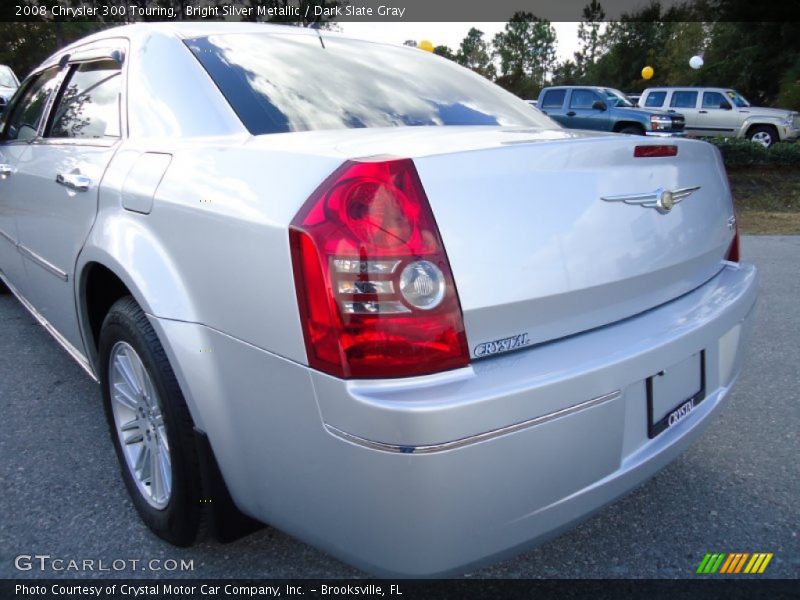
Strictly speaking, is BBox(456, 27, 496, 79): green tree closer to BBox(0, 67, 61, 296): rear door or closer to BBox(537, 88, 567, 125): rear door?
BBox(537, 88, 567, 125): rear door

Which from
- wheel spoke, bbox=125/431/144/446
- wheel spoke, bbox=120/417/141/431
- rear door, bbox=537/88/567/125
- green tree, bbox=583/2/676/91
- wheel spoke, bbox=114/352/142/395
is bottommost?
wheel spoke, bbox=125/431/144/446

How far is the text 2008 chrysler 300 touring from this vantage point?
1.35 m

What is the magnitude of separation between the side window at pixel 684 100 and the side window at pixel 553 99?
13.1ft

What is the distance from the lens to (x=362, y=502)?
4.54 ft

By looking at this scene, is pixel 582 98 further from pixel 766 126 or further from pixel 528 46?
pixel 528 46

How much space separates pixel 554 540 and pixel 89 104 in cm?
243

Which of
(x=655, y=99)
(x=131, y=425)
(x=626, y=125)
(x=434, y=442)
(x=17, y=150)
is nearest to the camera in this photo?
(x=434, y=442)

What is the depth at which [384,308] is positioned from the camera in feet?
4.43

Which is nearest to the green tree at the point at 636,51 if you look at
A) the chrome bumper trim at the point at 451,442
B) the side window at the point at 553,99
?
the side window at the point at 553,99

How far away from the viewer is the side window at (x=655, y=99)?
59.4ft

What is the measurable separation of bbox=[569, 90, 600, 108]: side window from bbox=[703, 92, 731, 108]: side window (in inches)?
168
